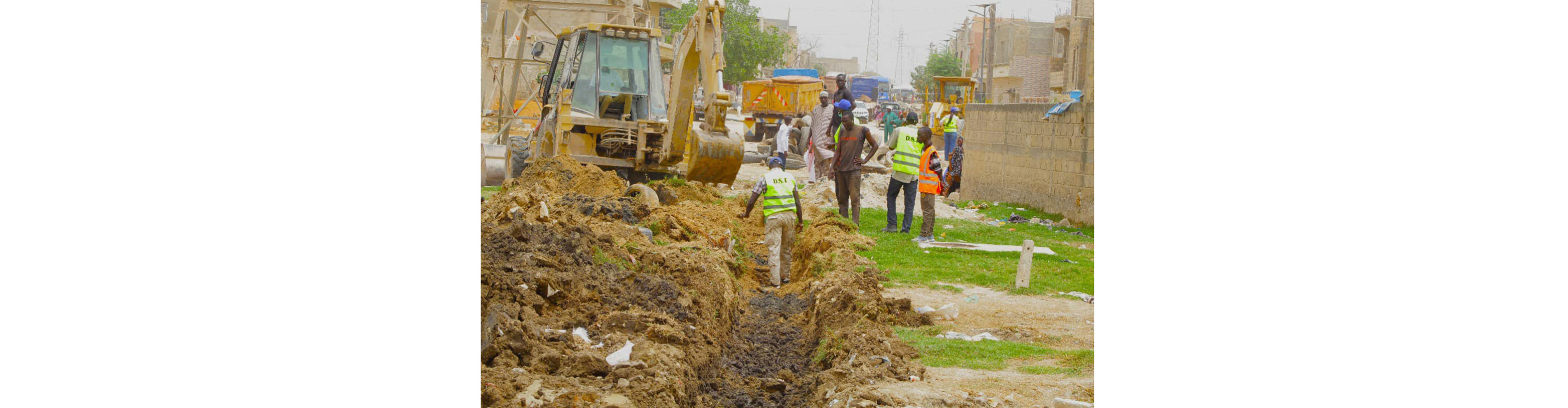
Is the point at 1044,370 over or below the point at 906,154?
below

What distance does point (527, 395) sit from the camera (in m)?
5.07

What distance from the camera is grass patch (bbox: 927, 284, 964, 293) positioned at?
8609 mm

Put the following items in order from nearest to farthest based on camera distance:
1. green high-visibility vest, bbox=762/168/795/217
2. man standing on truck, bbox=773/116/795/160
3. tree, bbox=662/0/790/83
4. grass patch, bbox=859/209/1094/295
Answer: grass patch, bbox=859/209/1094/295, green high-visibility vest, bbox=762/168/795/217, man standing on truck, bbox=773/116/795/160, tree, bbox=662/0/790/83

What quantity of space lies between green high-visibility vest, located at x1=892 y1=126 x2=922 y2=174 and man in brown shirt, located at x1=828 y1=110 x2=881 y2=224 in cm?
32

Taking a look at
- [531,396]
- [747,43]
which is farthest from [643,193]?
[747,43]

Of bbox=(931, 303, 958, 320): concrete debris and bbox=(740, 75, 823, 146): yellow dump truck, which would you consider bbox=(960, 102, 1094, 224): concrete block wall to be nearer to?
bbox=(931, 303, 958, 320): concrete debris

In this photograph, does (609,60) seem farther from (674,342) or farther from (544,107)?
(674,342)

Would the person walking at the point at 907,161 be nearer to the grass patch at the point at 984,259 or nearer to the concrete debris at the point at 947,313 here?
the grass patch at the point at 984,259

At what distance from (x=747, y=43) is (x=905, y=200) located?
90.5 feet

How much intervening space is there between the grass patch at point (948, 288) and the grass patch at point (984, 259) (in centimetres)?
10

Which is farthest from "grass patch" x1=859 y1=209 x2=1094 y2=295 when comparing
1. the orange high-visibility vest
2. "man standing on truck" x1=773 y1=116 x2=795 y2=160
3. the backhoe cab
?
"man standing on truck" x1=773 y1=116 x2=795 y2=160

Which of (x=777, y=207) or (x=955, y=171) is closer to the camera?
(x=777, y=207)

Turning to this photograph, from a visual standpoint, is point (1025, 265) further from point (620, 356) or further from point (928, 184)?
point (620, 356)

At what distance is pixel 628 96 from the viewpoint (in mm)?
13008
